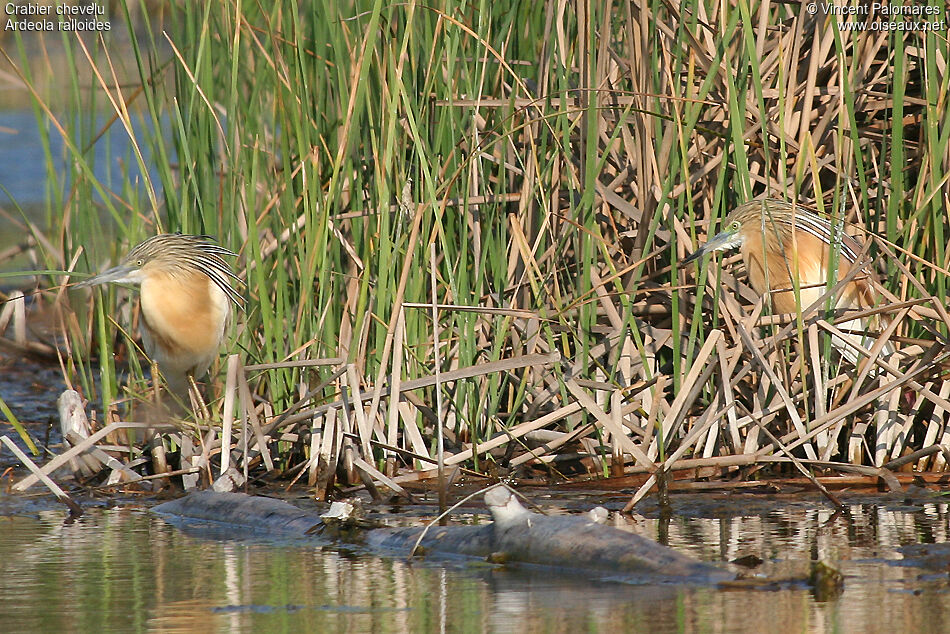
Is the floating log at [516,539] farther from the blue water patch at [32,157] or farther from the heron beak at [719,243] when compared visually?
the blue water patch at [32,157]

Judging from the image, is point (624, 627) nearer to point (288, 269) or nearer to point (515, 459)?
point (515, 459)

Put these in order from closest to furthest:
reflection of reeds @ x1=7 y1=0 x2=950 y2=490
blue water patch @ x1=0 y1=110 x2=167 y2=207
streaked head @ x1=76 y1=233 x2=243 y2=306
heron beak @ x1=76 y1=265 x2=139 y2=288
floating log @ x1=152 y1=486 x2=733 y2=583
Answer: floating log @ x1=152 y1=486 x2=733 y2=583, reflection of reeds @ x1=7 y1=0 x2=950 y2=490, heron beak @ x1=76 y1=265 x2=139 y2=288, streaked head @ x1=76 y1=233 x2=243 y2=306, blue water patch @ x1=0 y1=110 x2=167 y2=207

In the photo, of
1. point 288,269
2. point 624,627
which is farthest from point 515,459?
point 624,627

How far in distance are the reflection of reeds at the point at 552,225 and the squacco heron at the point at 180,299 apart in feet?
0.41

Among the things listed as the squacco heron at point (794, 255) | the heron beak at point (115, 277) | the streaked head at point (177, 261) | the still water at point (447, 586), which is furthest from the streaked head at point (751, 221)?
the heron beak at point (115, 277)

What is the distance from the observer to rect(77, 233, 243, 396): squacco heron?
16.6 ft

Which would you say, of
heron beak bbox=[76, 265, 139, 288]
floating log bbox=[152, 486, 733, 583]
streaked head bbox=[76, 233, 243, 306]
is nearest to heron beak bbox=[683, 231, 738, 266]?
floating log bbox=[152, 486, 733, 583]

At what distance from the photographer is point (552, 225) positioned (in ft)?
16.6

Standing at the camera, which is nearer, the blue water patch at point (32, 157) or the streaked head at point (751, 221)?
the streaked head at point (751, 221)

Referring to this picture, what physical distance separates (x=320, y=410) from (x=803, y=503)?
64.6 inches

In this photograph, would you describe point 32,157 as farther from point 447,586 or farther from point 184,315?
point 447,586

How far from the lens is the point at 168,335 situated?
16.6 ft

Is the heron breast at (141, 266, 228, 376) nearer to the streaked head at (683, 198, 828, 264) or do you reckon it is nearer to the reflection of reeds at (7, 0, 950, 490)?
the reflection of reeds at (7, 0, 950, 490)

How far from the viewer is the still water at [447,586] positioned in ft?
9.84
